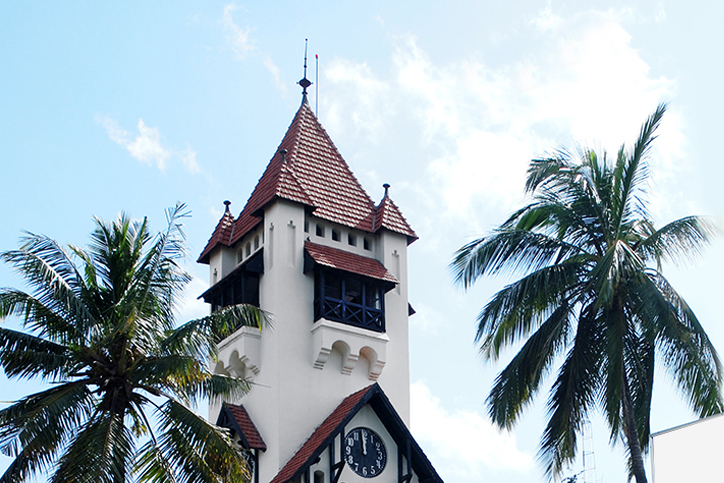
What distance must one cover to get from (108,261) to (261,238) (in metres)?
13.1

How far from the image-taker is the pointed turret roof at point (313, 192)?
36469 millimetres

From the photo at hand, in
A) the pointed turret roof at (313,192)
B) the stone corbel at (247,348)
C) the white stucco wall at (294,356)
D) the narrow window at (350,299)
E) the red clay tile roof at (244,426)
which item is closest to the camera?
the red clay tile roof at (244,426)

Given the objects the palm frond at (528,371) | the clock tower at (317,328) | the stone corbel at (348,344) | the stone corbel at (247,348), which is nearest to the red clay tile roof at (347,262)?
the clock tower at (317,328)

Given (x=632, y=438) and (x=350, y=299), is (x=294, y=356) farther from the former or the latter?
(x=632, y=438)

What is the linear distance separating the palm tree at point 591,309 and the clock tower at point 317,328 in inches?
336

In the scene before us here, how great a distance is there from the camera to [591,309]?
82.4 feet

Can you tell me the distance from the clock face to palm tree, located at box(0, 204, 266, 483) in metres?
10.0

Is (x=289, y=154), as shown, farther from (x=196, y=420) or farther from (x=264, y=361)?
(x=196, y=420)

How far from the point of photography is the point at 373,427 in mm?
33688

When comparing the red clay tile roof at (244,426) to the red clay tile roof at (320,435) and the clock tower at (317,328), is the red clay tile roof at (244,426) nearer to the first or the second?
the clock tower at (317,328)

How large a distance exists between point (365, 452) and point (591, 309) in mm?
10523

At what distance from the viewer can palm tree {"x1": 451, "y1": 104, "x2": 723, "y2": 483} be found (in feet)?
77.6

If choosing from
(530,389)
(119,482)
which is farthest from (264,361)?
(119,482)

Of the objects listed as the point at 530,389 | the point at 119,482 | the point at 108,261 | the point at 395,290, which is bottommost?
the point at 119,482
